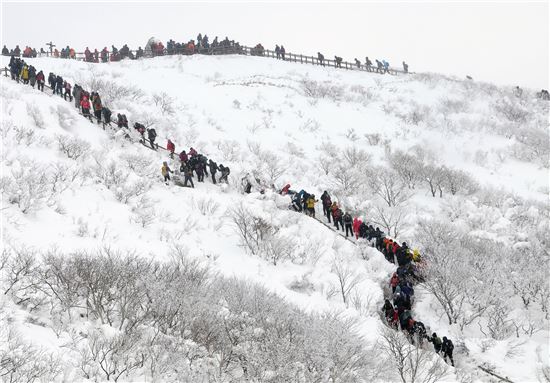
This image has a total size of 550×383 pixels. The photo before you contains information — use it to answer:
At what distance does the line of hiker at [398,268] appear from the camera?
42.8 feet

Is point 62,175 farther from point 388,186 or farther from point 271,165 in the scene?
point 388,186

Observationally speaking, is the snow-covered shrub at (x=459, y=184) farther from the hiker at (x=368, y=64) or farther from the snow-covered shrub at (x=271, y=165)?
the hiker at (x=368, y=64)

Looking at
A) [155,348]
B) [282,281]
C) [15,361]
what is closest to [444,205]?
[282,281]

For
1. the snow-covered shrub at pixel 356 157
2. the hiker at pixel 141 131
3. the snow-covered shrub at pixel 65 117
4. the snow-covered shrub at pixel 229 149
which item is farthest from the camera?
the snow-covered shrub at pixel 356 157

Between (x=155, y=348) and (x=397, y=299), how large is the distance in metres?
8.10

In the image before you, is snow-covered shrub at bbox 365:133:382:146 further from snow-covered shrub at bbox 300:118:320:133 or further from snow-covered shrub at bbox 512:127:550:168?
snow-covered shrub at bbox 512:127:550:168

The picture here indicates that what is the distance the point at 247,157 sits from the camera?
81.5 ft

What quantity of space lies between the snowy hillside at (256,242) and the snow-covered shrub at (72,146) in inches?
3.5

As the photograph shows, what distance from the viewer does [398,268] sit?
16.0m

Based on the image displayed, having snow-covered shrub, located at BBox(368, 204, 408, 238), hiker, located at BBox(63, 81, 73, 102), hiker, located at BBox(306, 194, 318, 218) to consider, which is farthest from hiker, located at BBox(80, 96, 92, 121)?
snow-covered shrub, located at BBox(368, 204, 408, 238)

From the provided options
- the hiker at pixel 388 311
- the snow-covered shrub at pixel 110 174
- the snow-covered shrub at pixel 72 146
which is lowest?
the hiker at pixel 388 311

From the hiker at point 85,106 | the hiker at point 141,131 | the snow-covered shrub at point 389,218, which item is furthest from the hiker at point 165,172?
the snow-covered shrub at point 389,218

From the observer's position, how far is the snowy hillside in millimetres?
8930

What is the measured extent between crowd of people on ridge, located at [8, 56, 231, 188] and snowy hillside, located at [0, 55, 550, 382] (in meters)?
0.59
